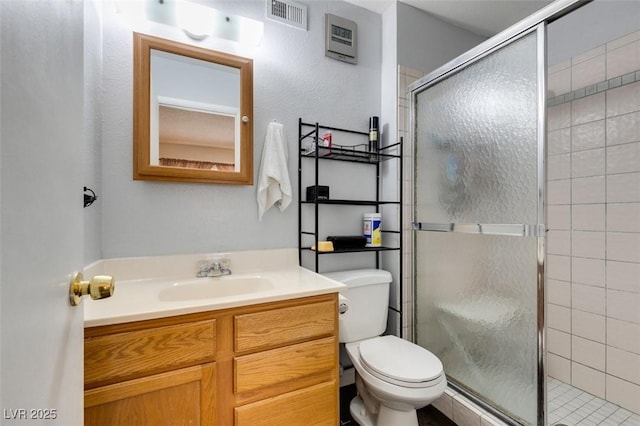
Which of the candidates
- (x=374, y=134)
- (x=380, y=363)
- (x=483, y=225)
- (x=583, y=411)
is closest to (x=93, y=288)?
(x=380, y=363)

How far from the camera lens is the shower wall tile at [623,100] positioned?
5.17 ft

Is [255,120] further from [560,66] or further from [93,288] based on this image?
[560,66]

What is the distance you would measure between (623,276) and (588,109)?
983mm

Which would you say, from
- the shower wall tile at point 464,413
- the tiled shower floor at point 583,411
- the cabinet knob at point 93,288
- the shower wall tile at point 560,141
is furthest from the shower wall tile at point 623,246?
the cabinet knob at point 93,288

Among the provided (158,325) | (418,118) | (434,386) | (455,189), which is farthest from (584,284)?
(158,325)

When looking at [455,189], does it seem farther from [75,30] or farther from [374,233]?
[75,30]

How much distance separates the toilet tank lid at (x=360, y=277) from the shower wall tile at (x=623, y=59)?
5.63ft

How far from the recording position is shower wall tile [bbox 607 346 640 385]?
1550 mm

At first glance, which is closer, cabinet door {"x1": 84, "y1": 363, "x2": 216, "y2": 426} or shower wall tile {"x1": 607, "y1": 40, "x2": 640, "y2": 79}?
cabinet door {"x1": 84, "y1": 363, "x2": 216, "y2": 426}

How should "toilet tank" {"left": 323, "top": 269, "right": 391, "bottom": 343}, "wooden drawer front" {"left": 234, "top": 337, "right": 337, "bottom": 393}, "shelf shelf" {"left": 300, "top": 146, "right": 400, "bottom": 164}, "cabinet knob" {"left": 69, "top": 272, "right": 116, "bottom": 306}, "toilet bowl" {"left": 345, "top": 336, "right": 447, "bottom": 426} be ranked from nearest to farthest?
1. "cabinet knob" {"left": 69, "top": 272, "right": 116, "bottom": 306}
2. "wooden drawer front" {"left": 234, "top": 337, "right": 337, "bottom": 393}
3. "toilet bowl" {"left": 345, "top": 336, "right": 447, "bottom": 426}
4. "toilet tank" {"left": 323, "top": 269, "right": 391, "bottom": 343}
5. "shelf shelf" {"left": 300, "top": 146, "right": 400, "bottom": 164}

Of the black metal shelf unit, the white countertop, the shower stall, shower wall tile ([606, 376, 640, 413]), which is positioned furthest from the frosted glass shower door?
shower wall tile ([606, 376, 640, 413])

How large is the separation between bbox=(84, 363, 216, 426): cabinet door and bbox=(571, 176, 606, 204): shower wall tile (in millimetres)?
2184

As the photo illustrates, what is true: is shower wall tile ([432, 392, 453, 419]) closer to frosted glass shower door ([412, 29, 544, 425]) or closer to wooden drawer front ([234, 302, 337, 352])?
frosted glass shower door ([412, 29, 544, 425])

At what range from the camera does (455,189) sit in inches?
62.0
